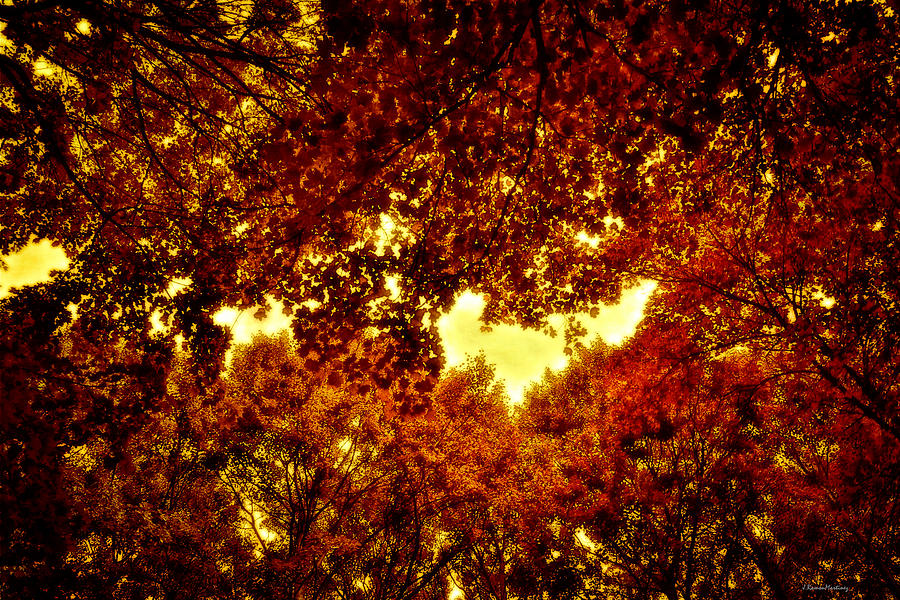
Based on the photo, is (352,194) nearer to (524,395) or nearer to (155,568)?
(155,568)

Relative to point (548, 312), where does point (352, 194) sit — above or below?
below

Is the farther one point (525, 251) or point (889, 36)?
point (525, 251)

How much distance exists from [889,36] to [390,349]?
7.22 metres

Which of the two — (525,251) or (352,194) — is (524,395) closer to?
(525,251)

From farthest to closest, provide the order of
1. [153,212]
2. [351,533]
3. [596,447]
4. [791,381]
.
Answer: [596,447], [351,533], [791,381], [153,212]

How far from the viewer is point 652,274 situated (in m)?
7.60

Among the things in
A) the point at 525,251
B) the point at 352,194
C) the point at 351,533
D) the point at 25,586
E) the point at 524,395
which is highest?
the point at 524,395

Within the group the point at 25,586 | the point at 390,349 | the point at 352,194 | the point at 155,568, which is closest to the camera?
the point at 352,194

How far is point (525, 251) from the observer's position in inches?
251

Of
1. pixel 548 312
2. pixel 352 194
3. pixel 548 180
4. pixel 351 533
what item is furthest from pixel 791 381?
pixel 351 533

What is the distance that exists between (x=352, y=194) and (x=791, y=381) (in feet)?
28.0

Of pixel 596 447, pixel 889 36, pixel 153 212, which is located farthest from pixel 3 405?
pixel 596 447

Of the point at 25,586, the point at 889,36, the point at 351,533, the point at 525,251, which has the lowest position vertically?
the point at 25,586

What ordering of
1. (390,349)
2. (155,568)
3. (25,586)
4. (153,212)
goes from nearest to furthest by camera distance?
1. (390,349)
2. (153,212)
3. (25,586)
4. (155,568)
